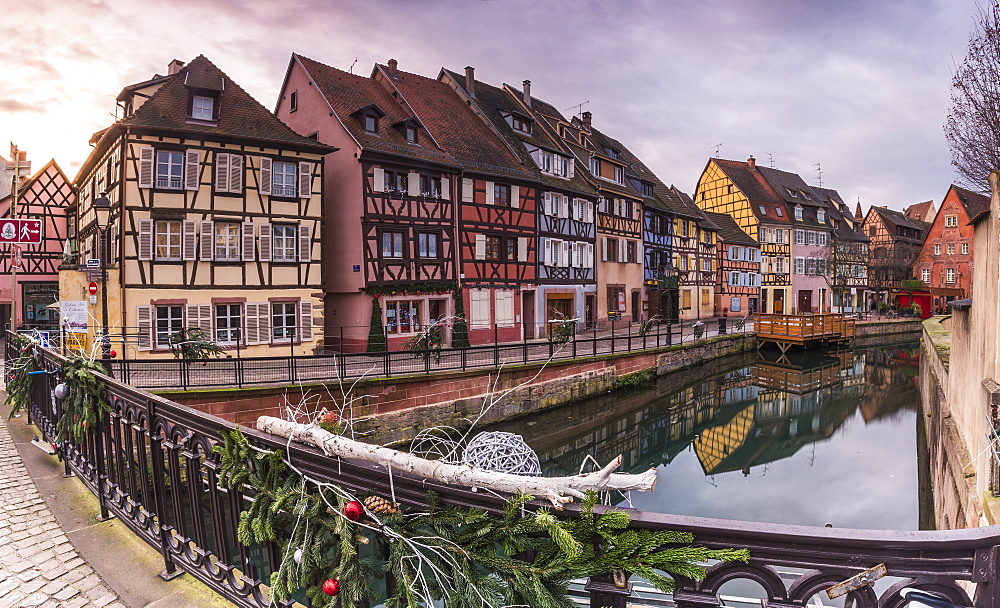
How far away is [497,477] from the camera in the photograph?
1.84 metres

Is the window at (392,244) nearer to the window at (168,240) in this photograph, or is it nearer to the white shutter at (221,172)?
the white shutter at (221,172)

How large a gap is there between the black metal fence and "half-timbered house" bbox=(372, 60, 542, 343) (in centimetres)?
1897

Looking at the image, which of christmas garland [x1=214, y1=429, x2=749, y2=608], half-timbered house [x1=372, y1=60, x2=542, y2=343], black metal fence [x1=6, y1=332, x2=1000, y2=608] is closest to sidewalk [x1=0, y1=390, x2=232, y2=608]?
black metal fence [x1=6, y1=332, x2=1000, y2=608]

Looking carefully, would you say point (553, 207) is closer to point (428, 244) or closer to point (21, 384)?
point (428, 244)

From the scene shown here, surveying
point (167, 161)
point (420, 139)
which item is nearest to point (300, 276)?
point (167, 161)

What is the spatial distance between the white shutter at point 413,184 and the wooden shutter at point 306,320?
5.77m

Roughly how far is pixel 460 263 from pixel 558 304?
7.08 m

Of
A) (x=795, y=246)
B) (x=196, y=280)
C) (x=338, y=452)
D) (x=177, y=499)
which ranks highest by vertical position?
(x=795, y=246)

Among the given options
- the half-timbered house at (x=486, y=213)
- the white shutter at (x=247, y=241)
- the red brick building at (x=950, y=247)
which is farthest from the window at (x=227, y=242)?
the red brick building at (x=950, y=247)

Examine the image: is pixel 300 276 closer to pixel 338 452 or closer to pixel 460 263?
pixel 460 263

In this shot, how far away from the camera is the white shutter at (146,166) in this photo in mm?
16562

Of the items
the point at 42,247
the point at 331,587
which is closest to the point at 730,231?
the point at 42,247

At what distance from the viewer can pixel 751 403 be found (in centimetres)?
2047

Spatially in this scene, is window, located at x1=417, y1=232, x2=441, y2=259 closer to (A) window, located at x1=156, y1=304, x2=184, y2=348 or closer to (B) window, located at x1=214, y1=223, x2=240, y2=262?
(B) window, located at x1=214, y1=223, x2=240, y2=262
